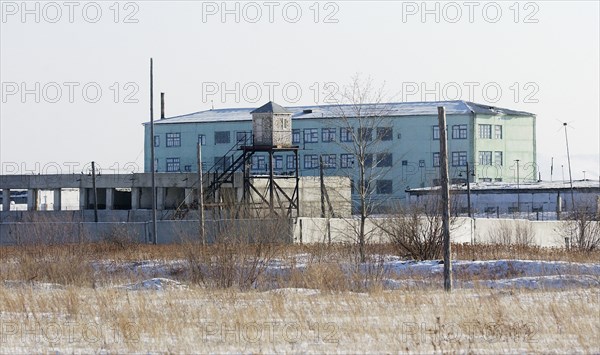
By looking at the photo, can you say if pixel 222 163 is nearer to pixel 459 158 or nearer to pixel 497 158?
pixel 459 158

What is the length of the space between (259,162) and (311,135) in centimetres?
472

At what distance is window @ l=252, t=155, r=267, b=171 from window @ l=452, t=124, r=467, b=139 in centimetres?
1510

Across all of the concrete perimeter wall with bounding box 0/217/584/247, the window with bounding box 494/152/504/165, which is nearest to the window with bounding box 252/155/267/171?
the window with bounding box 494/152/504/165

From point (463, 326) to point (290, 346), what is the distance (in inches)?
131

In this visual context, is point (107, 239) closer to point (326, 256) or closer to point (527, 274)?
point (326, 256)

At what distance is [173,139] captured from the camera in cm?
8925

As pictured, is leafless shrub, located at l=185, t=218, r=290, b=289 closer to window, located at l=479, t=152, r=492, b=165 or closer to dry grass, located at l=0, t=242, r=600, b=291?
dry grass, located at l=0, t=242, r=600, b=291

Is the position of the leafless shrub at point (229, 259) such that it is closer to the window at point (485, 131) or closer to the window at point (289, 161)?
the window at point (289, 161)

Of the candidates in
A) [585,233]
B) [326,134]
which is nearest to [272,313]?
[585,233]

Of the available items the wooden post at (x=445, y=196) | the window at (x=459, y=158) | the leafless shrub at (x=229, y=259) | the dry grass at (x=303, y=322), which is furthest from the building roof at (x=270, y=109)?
the dry grass at (x=303, y=322)

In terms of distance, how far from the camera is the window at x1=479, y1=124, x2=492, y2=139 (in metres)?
83.4

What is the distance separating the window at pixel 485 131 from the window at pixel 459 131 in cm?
157

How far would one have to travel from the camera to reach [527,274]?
30.2m

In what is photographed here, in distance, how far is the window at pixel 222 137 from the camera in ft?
286
